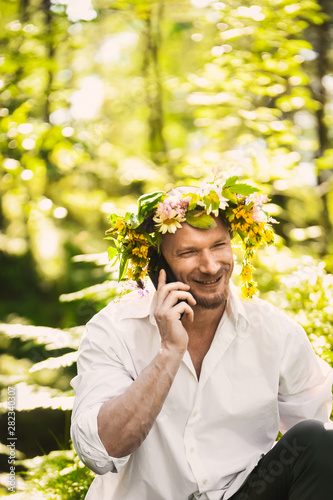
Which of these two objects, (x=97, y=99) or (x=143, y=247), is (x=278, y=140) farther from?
(x=97, y=99)

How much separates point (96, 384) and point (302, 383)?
100 cm

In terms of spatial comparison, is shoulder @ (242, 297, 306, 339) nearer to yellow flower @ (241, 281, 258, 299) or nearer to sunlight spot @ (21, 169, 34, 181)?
yellow flower @ (241, 281, 258, 299)

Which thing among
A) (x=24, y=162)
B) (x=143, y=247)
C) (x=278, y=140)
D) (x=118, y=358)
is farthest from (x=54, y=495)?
(x=278, y=140)

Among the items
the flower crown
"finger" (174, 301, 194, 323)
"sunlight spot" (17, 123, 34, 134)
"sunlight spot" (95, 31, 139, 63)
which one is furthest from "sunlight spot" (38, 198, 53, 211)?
"sunlight spot" (95, 31, 139, 63)

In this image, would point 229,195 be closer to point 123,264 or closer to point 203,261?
point 203,261

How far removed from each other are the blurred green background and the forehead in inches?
55.6

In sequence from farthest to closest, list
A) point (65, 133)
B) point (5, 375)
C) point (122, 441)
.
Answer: point (5, 375)
point (65, 133)
point (122, 441)

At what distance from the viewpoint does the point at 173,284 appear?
238 centimetres

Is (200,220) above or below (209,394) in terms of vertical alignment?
above

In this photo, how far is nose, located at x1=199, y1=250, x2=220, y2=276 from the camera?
7.76ft

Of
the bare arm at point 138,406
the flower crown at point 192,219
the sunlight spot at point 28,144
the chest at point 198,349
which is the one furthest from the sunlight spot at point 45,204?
the bare arm at point 138,406

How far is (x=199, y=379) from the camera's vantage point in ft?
7.89

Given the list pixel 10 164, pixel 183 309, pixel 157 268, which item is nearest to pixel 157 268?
pixel 157 268

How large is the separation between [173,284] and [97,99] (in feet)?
23.1
